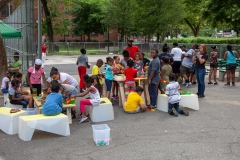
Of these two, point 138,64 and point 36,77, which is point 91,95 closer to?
point 36,77

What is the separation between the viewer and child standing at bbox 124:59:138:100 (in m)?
9.40

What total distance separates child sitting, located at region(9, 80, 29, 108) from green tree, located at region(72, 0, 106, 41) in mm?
38505

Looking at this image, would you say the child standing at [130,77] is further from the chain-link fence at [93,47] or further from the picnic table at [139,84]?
the chain-link fence at [93,47]

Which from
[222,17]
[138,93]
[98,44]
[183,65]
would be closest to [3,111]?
[138,93]

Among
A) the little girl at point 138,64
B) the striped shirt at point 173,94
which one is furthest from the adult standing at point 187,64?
the striped shirt at point 173,94

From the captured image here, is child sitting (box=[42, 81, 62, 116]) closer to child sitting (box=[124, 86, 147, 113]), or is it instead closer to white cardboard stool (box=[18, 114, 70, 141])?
white cardboard stool (box=[18, 114, 70, 141])

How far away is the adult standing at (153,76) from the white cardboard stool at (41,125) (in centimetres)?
324

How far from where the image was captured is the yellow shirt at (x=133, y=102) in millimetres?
8797

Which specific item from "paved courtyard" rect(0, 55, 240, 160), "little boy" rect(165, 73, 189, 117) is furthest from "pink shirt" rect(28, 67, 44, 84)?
"little boy" rect(165, 73, 189, 117)

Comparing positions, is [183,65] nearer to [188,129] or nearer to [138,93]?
[138,93]

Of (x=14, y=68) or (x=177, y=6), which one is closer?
(x=14, y=68)

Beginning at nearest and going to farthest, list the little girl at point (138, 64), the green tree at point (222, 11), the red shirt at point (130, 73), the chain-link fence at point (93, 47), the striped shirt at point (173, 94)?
the striped shirt at point (173, 94) → the red shirt at point (130, 73) → the little girl at point (138, 64) → the green tree at point (222, 11) → the chain-link fence at point (93, 47)

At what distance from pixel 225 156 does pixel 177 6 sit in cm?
2947

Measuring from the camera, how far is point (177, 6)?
3353cm
